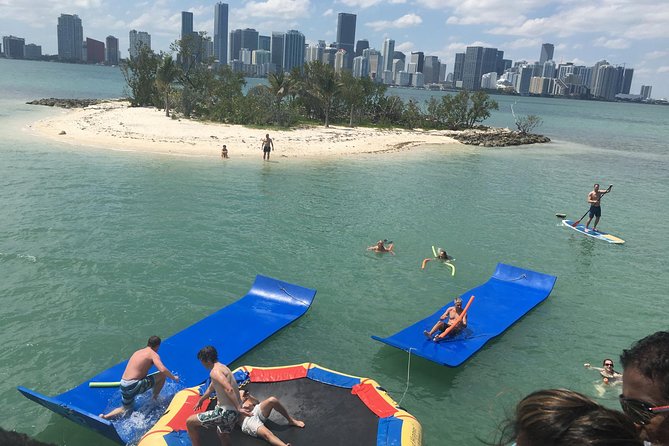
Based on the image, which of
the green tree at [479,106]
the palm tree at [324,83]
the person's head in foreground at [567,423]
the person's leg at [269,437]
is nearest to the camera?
the person's head in foreground at [567,423]

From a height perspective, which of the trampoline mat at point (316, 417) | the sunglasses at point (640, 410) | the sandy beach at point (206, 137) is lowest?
the trampoline mat at point (316, 417)

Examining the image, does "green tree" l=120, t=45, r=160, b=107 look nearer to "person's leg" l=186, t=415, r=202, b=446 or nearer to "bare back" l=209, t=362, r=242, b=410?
"bare back" l=209, t=362, r=242, b=410

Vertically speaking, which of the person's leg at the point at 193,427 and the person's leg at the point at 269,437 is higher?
the person's leg at the point at 193,427

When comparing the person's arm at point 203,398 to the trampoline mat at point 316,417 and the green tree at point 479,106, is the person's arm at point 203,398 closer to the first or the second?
the trampoline mat at point 316,417

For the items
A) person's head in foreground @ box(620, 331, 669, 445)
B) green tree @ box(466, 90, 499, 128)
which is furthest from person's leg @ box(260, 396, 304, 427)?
green tree @ box(466, 90, 499, 128)

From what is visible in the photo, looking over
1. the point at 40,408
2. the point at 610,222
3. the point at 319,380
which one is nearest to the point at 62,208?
the point at 40,408

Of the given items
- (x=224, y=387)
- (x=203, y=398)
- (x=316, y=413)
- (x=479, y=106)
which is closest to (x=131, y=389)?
(x=203, y=398)

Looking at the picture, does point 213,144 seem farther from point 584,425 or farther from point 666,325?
point 584,425

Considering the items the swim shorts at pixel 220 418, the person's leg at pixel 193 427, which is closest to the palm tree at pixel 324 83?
the swim shorts at pixel 220 418
